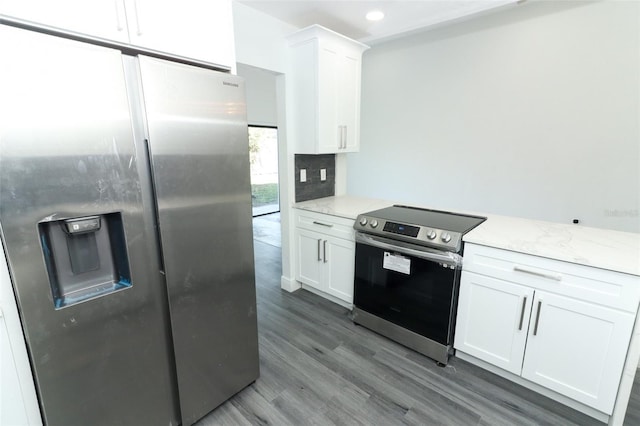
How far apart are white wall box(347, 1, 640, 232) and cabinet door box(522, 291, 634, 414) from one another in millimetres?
2101

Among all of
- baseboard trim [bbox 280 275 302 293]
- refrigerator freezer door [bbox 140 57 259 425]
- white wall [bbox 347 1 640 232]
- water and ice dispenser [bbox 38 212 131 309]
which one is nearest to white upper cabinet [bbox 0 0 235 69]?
refrigerator freezer door [bbox 140 57 259 425]

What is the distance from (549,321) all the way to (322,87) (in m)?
2.37

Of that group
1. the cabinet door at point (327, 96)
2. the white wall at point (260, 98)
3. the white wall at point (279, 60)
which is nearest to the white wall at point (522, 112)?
the cabinet door at point (327, 96)

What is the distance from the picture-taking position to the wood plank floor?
1.70 meters

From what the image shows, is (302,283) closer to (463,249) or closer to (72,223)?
(463,249)

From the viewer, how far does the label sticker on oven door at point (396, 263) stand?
7.05 ft

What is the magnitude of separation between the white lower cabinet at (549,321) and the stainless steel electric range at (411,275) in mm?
116

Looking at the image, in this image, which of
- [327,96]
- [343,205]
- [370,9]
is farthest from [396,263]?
[370,9]

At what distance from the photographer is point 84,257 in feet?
4.00

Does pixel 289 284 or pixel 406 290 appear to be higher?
pixel 406 290

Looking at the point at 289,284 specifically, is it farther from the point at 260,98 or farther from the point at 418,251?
the point at 260,98

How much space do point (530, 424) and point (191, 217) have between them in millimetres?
2149

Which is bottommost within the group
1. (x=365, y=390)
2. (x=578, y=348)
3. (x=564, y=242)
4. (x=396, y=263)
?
(x=365, y=390)

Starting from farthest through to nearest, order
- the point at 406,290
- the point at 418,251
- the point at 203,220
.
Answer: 1. the point at 406,290
2. the point at 418,251
3. the point at 203,220
